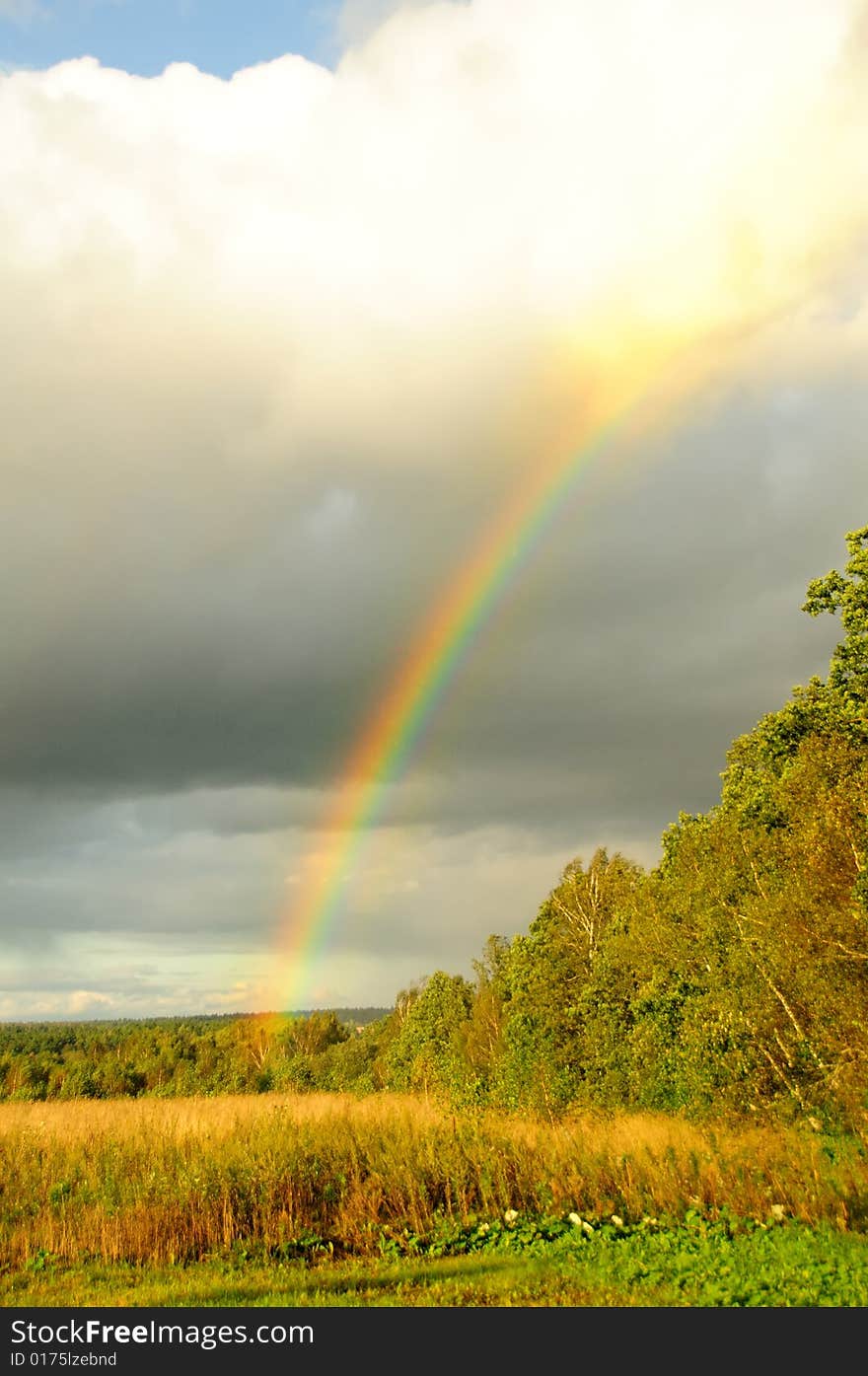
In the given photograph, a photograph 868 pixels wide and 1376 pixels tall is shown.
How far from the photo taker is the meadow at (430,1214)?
909 centimetres

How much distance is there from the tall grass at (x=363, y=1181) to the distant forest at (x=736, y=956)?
9.19ft

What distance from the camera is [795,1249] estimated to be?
994 centimetres

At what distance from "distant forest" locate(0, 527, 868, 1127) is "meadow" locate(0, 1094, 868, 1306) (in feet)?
10.7

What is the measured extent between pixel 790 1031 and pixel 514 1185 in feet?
38.1

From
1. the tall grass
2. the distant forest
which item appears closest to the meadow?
the tall grass

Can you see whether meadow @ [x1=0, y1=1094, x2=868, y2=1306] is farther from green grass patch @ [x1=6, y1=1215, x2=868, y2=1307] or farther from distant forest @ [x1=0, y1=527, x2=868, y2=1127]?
distant forest @ [x1=0, y1=527, x2=868, y2=1127]

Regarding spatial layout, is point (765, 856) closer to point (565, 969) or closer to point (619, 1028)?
point (619, 1028)

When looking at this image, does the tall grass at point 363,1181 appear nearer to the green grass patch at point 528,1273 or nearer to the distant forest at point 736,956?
the green grass patch at point 528,1273

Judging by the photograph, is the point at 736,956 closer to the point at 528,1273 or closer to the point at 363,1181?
the point at 363,1181

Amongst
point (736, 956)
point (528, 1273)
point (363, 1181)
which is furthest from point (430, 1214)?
point (736, 956)

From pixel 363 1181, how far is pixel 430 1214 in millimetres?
1258

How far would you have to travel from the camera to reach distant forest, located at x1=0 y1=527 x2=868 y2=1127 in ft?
55.7

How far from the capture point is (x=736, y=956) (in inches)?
875
